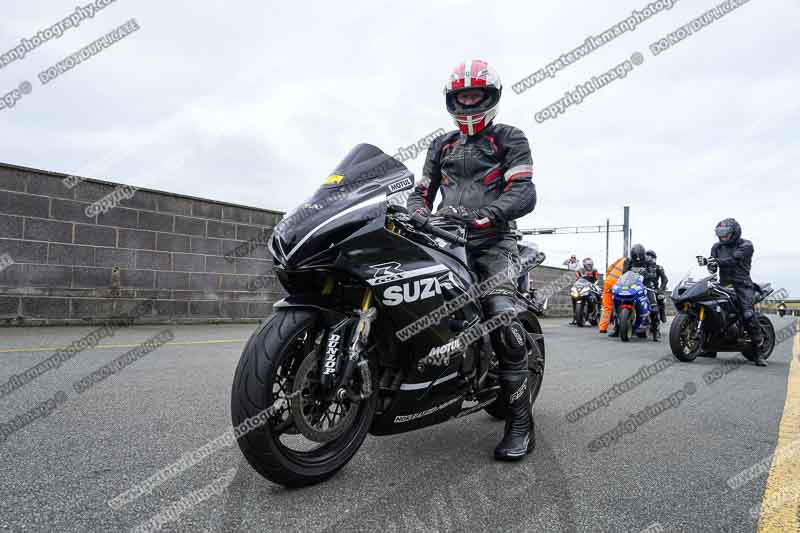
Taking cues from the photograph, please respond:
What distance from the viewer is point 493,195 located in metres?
3.15

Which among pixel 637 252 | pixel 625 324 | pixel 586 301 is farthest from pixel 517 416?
pixel 586 301

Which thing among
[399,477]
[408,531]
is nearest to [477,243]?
[399,477]

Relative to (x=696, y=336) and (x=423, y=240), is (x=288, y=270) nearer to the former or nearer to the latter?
(x=423, y=240)

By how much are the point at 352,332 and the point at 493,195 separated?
1.31 meters

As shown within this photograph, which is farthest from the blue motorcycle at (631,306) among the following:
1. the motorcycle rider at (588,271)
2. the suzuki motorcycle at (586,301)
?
the motorcycle rider at (588,271)

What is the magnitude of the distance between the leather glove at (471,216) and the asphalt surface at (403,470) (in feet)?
3.78

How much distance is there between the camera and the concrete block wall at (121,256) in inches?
309

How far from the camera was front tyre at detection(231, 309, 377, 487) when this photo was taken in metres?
2.03

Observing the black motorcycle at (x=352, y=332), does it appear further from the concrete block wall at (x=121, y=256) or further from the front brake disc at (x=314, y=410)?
the concrete block wall at (x=121, y=256)

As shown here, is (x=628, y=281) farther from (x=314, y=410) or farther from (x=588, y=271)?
(x=314, y=410)

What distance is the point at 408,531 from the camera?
182cm

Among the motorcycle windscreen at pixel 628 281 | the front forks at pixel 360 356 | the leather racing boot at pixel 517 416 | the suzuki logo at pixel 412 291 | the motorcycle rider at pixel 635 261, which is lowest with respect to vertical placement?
the leather racing boot at pixel 517 416

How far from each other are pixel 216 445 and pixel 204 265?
25.8 ft

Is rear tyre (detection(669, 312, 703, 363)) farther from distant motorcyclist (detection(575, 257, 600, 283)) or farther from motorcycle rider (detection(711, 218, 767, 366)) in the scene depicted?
distant motorcyclist (detection(575, 257, 600, 283))
